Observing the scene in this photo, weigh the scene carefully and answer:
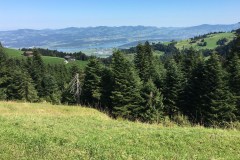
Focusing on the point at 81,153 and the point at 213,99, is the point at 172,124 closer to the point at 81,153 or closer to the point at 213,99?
the point at 81,153

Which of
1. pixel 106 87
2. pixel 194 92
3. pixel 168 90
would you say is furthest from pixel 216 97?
pixel 106 87

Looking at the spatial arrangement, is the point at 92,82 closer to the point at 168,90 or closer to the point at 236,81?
the point at 168,90

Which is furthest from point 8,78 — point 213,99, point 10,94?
point 213,99

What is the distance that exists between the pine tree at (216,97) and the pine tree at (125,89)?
35.8 feet

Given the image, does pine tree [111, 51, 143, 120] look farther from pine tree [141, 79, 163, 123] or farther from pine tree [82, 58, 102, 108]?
pine tree [82, 58, 102, 108]

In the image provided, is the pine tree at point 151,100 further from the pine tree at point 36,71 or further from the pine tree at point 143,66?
the pine tree at point 36,71

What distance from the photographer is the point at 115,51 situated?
6109cm

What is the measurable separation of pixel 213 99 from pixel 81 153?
140 ft

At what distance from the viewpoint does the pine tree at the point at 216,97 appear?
46781 millimetres

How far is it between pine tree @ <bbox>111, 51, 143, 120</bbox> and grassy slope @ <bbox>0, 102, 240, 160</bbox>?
3845 centimetres

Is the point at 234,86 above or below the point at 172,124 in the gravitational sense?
below

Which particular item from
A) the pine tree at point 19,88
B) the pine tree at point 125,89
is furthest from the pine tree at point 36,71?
the pine tree at point 125,89

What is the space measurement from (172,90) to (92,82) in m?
16.0

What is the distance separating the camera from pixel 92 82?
6112 centimetres
